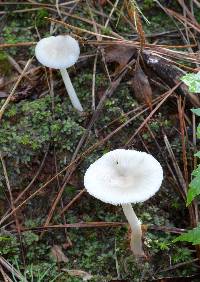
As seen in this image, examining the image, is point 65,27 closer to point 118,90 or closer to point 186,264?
point 118,90

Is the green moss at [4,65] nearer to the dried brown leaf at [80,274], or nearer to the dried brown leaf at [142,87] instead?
the dried brown leaf at [142,87]

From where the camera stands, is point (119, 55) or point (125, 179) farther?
point (119, 55)

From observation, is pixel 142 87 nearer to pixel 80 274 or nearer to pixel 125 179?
pixel 125 179

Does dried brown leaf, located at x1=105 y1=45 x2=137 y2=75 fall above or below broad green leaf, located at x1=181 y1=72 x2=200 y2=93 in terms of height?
above

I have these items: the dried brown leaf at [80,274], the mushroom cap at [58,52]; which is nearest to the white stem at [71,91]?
the mushroom cap at [58,52]

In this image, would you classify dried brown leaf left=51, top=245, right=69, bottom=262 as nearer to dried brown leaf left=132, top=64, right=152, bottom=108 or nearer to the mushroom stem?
the mushroom stem

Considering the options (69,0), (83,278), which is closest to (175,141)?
(83,278)

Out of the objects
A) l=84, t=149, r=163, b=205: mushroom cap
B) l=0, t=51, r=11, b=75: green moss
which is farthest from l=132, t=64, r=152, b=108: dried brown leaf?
l=0, t=51, r=11, b=75: green moss

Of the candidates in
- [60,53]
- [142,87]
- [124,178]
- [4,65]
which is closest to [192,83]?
[124,178]
